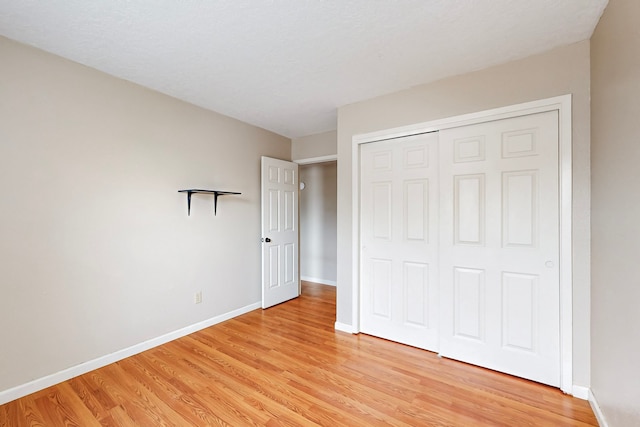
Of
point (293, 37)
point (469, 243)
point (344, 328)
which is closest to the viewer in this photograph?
point (293, 37)

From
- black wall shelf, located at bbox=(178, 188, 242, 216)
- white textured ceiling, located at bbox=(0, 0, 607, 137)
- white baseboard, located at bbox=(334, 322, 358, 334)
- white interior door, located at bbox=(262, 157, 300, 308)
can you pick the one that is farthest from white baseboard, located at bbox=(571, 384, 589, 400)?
black wall shelf, located at bbox=(178, 188, 242, 216)

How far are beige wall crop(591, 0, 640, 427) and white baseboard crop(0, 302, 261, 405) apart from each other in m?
3.24

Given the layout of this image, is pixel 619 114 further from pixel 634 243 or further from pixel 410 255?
pixel 410 255

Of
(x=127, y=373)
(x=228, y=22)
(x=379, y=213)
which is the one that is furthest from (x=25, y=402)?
(x=379, y=213)

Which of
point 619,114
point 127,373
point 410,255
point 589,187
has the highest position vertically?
point 619,114

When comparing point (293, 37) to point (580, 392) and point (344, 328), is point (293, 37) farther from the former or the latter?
point (580, 392)

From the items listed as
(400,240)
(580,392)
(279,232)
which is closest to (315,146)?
(279,232)

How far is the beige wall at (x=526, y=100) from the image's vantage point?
188cm

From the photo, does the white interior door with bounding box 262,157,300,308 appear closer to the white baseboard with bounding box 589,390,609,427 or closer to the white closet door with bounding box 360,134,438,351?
the white closet door with bounding box 360,134,438,351

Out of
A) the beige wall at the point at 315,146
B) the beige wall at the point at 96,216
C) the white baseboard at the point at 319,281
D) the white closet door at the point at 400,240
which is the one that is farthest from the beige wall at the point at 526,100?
the white baseboard at the point at 319,281

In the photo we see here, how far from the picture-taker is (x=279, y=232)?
12.7 ft

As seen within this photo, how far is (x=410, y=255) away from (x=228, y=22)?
2.30 meters

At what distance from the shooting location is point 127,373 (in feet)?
7.20

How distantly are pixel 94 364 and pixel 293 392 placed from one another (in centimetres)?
165
